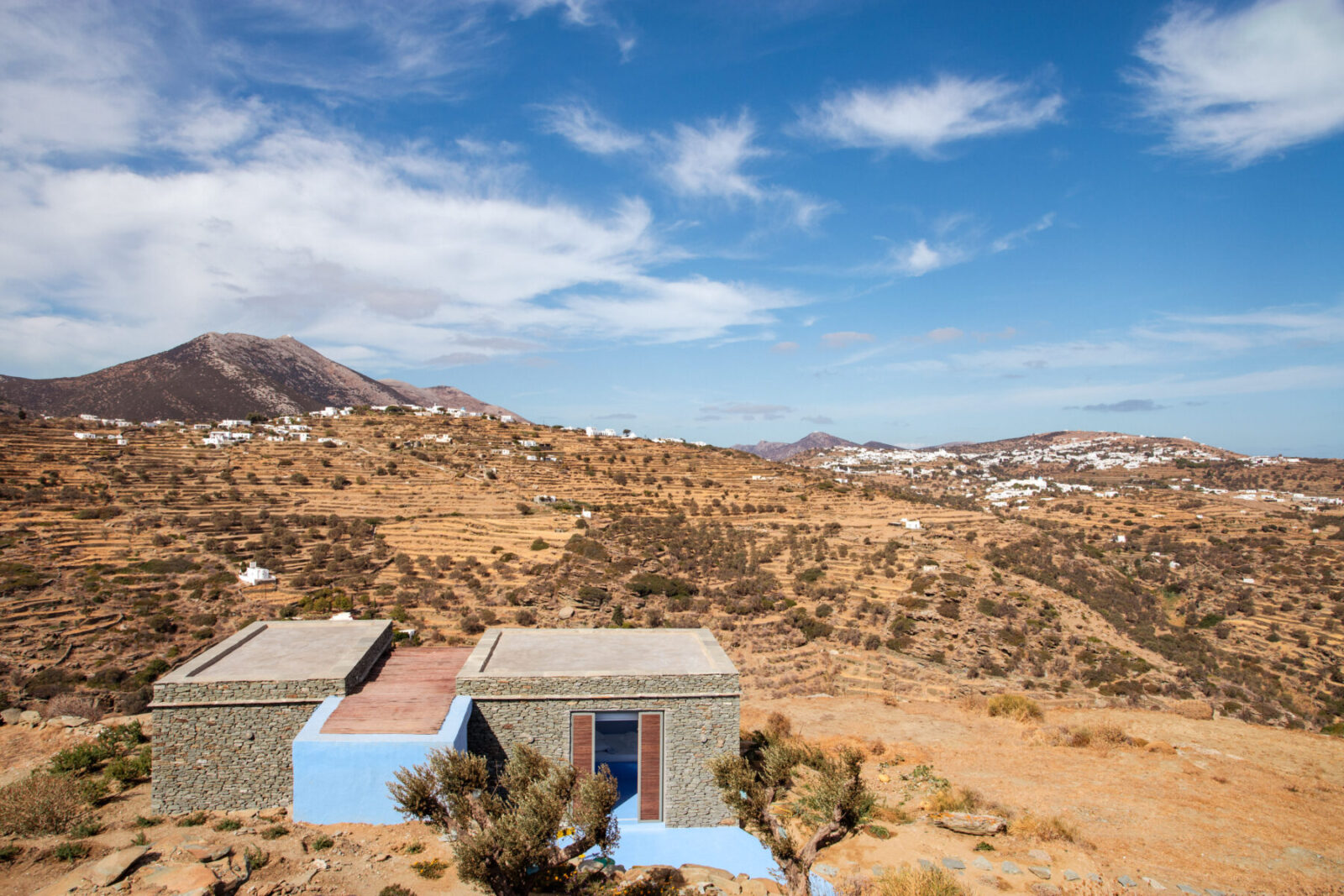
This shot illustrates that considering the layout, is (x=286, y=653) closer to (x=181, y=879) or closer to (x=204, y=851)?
(x=204, y=851)

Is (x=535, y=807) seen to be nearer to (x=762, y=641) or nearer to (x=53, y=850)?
(x=53, y=850)

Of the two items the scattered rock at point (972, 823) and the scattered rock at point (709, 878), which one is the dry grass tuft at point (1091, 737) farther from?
the scattered rock at point (709, 878)

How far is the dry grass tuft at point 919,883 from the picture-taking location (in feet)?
30.5

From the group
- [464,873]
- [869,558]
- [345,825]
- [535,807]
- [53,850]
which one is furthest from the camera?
[869,558]

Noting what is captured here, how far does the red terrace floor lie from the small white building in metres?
16.1

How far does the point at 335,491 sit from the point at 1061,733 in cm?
3984

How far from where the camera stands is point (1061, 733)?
17766 mm

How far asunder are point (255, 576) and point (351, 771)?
20.2 metres

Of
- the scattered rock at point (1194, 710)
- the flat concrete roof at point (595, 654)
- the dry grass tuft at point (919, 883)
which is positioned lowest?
the scattered rock at point (1194, 710)

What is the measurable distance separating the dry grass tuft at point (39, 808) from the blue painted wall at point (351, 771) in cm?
369

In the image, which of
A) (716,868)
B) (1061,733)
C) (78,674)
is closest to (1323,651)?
(1061,733)

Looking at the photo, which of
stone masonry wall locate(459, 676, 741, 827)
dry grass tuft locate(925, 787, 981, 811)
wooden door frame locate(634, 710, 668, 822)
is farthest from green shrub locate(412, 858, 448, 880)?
dry grass tuft locate(925, 787, 981, 811)

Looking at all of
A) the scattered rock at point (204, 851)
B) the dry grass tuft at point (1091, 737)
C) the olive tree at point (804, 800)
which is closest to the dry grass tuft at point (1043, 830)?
the olive tree at point (804, 800)

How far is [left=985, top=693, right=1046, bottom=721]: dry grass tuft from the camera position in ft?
63.0
